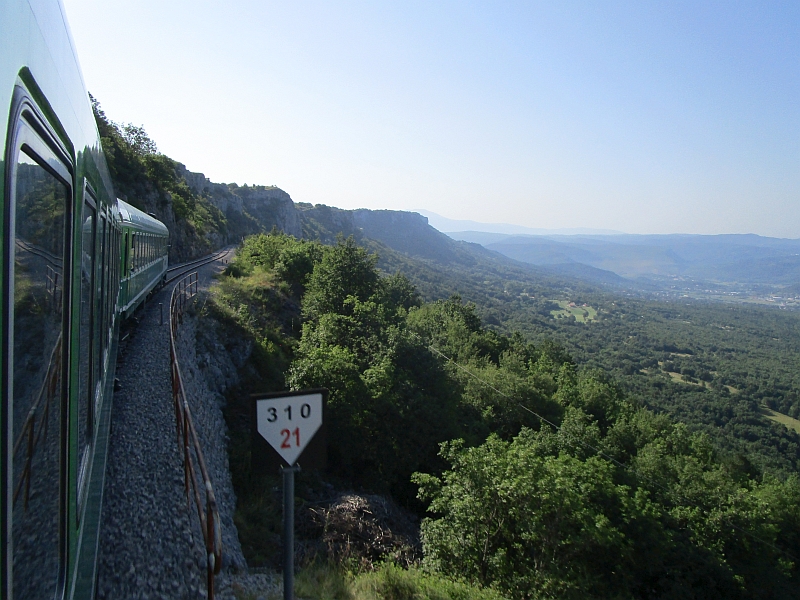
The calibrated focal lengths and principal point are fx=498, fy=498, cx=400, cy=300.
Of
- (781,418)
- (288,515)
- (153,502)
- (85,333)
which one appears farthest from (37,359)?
(781,418)

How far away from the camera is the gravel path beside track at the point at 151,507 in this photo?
16.9ft

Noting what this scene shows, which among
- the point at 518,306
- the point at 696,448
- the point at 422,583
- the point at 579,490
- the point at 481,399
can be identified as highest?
the point at 422,583

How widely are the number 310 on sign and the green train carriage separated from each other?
937 mm

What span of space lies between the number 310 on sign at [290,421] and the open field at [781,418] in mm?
84411

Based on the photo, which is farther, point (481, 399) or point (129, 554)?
point (481, 399)

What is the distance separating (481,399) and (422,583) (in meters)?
18.3

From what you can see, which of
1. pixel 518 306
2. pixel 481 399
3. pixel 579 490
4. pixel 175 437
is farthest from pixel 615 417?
pixel 518 306

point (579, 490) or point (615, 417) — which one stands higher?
point (579, 490)

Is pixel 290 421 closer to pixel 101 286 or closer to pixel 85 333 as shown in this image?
pixel 85 333

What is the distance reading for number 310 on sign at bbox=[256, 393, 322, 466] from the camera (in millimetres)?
2729

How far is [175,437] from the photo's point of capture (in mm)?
8289

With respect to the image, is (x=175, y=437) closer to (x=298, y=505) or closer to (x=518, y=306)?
(x=298, y=505)

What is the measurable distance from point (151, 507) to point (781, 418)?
91043mm

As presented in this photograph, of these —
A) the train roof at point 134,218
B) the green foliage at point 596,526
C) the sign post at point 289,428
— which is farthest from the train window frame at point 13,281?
the green foliage at point 596,526
